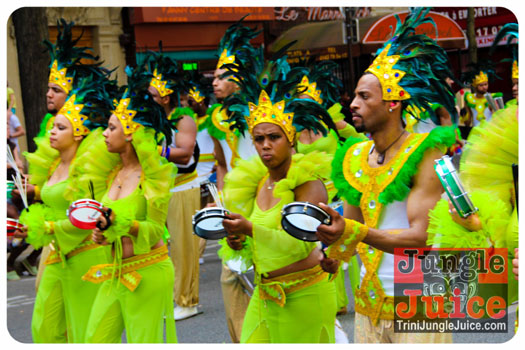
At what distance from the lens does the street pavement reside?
6.09 meters

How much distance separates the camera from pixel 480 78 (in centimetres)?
1392

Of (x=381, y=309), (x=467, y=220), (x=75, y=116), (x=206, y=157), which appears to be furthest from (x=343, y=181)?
(x=206, y=157)

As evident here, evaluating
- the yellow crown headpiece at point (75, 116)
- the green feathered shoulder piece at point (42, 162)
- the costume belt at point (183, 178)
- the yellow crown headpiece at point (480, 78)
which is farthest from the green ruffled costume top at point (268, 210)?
the yellow crown headpiece at point (480, 78)

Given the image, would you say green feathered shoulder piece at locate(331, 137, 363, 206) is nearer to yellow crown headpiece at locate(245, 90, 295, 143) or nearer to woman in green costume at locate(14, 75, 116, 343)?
yellow crown headpiece at locate(245, 90, 295, 143)

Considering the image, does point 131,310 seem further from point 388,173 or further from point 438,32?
point 438,32

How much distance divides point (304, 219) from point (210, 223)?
0.69 meters

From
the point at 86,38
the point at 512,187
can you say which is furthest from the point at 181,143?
the point at 86,38

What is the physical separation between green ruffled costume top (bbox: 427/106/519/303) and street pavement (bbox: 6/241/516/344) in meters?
2.58

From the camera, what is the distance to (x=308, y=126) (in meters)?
4.99

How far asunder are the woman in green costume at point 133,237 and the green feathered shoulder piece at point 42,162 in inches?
32.5

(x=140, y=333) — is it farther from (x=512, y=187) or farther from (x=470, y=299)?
(x=512, y=187)

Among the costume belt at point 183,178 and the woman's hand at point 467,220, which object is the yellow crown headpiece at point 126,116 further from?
the woman's hand at point 467,220

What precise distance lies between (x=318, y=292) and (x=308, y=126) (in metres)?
1.01

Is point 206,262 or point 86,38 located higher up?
point 86,38
